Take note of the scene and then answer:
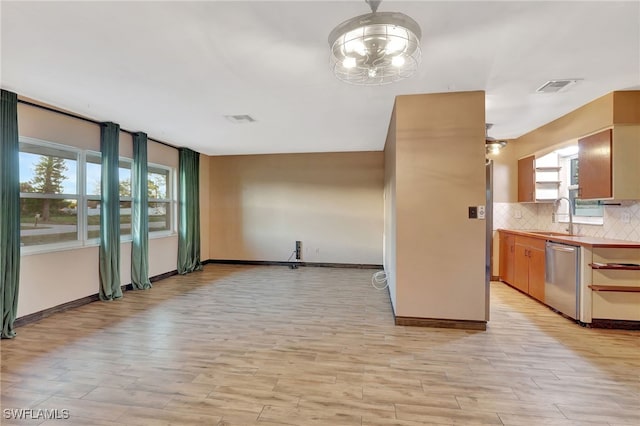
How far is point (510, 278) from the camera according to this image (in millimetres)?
5098

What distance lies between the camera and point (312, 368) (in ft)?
8.17

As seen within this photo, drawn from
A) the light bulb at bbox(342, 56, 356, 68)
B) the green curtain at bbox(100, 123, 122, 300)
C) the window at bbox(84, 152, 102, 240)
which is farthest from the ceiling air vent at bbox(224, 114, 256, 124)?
the light bulb at bbox(342, 56, 356, 68)

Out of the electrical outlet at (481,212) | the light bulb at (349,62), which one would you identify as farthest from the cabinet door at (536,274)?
the light bulb at (349,62)

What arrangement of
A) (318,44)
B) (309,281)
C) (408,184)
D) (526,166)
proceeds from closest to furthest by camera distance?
1. (318,44)
2. (408,184)
3. (526,166)
4. (309,281)

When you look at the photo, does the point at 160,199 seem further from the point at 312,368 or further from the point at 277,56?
the point at 312,368

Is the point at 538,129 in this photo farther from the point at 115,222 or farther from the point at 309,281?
the point at 115,222

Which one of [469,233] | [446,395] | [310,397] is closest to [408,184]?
[469,233]

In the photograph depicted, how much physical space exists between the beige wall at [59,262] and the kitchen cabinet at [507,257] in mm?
6519

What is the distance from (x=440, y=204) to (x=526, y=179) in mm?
2975

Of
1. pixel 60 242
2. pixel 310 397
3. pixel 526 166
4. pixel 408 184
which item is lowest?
pixel 310 397

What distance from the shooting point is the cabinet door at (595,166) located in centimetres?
344

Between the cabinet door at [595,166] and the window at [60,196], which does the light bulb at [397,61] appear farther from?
the window at [60,196]

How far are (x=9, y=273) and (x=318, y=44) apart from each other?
395 centimetres

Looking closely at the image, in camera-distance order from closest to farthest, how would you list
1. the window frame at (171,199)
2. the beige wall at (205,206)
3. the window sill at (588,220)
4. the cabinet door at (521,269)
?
1. the window sill at (588,220)
2. the cabinet door at (521,269)
3. the window frame at (171,199)
4. the beige wall at (205,206)
